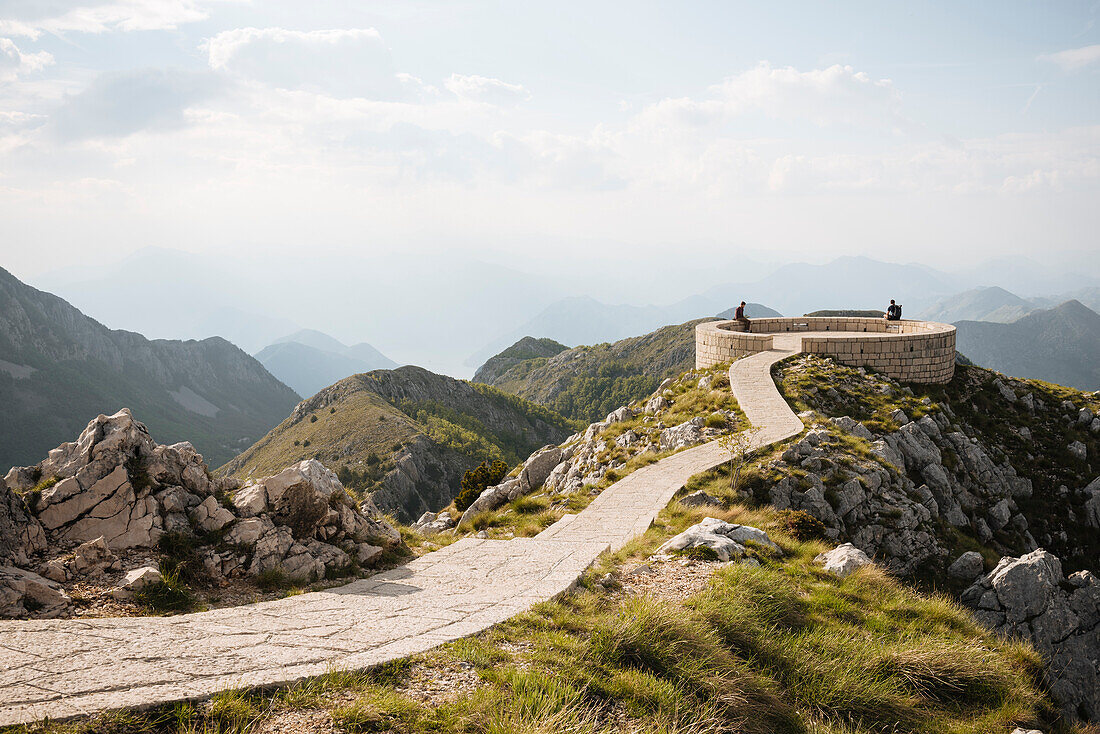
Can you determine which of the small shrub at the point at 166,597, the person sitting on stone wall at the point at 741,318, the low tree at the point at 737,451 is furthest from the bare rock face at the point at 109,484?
the person sitting on stone wall at the point at 741,318

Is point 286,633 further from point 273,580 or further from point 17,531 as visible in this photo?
point 17,531

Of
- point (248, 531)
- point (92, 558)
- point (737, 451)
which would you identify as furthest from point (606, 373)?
point (92, 558)

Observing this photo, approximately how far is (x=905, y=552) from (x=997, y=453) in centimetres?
1236

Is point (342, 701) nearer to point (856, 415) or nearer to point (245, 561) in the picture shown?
point (245, 561)

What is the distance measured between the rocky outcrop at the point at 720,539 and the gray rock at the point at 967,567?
18.9ft

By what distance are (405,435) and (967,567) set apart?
7166 cm

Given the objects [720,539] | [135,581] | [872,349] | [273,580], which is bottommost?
[720,539]

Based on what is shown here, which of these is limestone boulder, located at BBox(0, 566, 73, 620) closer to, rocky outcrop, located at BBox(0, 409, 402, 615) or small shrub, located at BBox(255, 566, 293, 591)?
rocky outcrop, located at BBox(0, 409, 402, 615)

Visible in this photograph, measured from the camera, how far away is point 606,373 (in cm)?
14575

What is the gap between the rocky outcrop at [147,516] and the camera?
7.44 m

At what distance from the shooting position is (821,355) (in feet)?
80.3

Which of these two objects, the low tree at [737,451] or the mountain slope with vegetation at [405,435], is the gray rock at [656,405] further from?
the mountain slope with vegetation at [405,435]

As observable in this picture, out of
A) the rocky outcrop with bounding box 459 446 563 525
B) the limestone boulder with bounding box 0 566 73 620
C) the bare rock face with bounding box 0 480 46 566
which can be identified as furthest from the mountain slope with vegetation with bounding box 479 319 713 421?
the limestone boulder with bounding box 0 566 73 620

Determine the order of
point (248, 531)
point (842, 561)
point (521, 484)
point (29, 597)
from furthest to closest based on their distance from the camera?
point (521, 484), point (842, 561), point (248, 531), point (29, 597)
